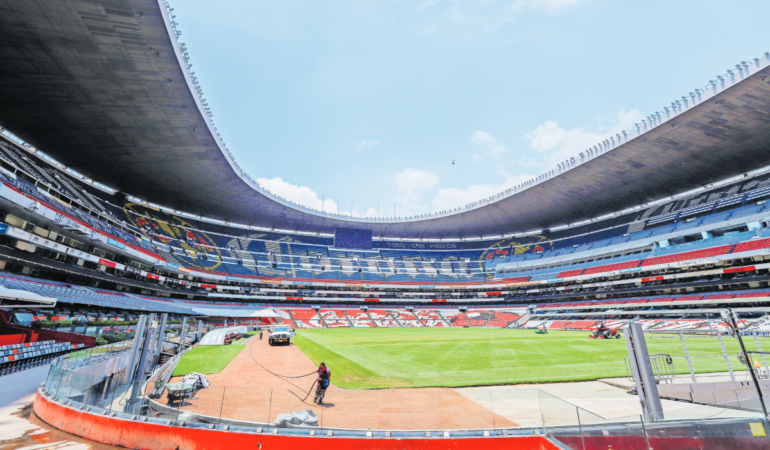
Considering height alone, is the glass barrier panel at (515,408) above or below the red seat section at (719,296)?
below

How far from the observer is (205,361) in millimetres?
17562

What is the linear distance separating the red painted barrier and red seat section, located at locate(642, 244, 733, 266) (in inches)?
2013

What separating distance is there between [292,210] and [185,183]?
18.5 meters

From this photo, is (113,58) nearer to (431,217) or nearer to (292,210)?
(292,210)

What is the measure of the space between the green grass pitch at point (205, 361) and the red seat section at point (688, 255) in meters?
53.0

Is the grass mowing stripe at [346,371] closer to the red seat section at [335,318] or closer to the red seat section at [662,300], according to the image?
the red seat section at [335,318]

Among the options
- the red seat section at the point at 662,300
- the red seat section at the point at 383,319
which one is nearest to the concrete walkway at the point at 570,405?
the red seat section at the point at 662,300

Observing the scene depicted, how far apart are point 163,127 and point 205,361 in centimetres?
2402

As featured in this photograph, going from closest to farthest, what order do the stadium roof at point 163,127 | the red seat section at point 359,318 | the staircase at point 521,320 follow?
1. the stadium roof at point 163,127
2. the staircase at point 521,320
3. the red seat section at point 359,318

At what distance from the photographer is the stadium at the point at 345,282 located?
24.7 ft

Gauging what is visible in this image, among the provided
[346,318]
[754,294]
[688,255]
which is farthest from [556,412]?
[346,318]

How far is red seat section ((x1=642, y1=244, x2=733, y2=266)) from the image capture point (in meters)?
41.7

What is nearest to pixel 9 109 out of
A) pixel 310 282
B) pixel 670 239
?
pixel 310 282

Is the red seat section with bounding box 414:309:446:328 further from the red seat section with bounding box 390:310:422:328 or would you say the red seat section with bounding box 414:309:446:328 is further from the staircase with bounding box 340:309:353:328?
the staircase with bounding box 340:309:353:328
